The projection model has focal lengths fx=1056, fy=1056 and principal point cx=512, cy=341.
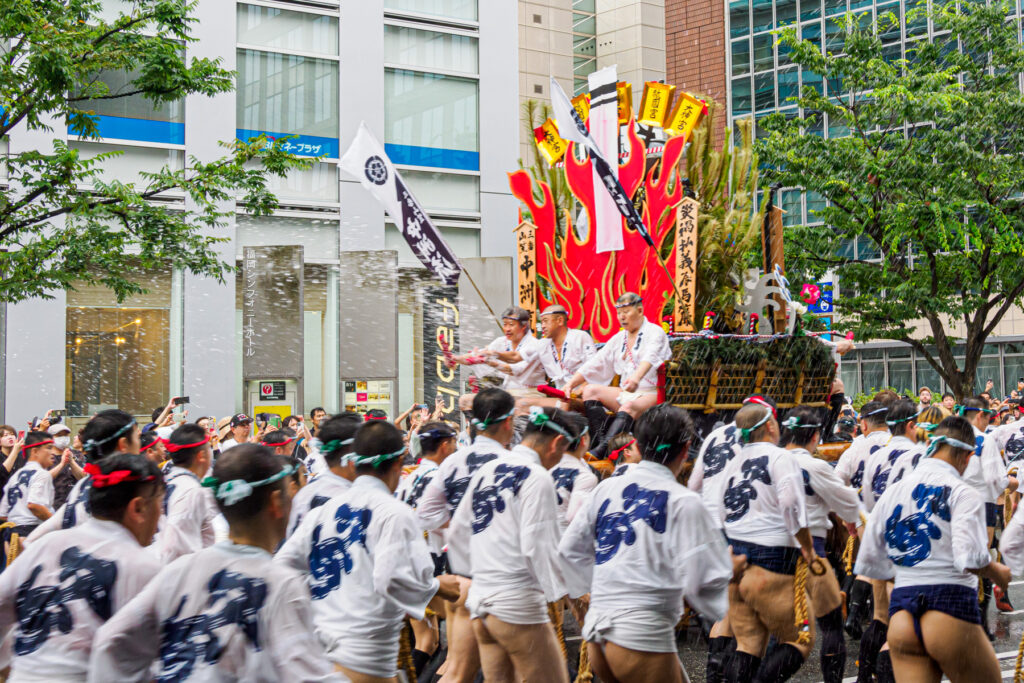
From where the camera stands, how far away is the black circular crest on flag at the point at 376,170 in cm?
1089

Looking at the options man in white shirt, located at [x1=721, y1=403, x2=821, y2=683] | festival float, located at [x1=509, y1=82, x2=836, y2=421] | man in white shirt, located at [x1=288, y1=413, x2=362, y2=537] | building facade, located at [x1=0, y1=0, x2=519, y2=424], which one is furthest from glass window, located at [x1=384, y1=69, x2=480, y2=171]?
man in white shirt, located at [x1=288, y1=413, x2=362, y2=537]

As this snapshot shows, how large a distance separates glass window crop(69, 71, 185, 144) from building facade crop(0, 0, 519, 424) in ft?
0.10

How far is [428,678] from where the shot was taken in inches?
282

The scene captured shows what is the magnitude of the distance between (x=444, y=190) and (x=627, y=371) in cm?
1421

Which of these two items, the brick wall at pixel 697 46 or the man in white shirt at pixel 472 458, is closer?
the man in white shirt at pixel 472 458

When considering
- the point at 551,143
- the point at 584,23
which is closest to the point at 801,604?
the point at 551,143

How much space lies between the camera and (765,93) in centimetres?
3325

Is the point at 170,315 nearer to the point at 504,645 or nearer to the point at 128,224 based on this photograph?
the point at 128,224

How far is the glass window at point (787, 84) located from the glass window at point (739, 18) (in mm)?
2046

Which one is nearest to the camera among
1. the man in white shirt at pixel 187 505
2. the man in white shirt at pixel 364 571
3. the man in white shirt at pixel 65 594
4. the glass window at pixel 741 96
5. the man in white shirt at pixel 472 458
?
the man in white shirt at pixel 65 594

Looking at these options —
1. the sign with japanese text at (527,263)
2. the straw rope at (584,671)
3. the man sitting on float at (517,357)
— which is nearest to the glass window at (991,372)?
the sign with japanese text at (527,263)

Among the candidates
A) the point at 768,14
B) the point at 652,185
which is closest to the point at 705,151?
the point at 652,185

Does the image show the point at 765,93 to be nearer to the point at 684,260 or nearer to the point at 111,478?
the point at 684,260

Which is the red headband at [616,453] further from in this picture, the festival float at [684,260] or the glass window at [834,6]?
the glass window at [834,6]
